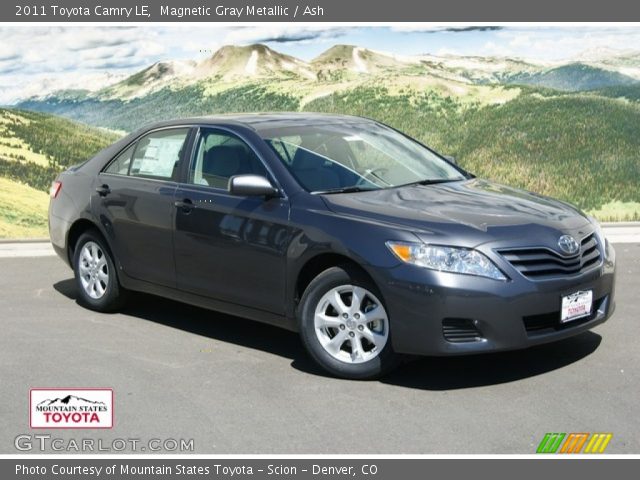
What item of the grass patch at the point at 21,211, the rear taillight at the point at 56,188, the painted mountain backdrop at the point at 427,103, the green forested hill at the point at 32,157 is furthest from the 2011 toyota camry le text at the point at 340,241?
the painted mountain backdrop at the point at 427,103

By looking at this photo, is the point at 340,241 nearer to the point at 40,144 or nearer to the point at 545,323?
the point at 545,323

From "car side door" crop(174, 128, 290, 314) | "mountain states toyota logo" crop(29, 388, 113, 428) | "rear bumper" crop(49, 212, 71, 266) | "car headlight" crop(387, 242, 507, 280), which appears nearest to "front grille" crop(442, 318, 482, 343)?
"car headlight" crop(387, 242, 507, 280)

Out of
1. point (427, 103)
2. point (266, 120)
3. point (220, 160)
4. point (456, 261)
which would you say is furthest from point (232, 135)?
point (427, 103)

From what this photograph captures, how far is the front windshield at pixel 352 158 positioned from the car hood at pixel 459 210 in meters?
0.21

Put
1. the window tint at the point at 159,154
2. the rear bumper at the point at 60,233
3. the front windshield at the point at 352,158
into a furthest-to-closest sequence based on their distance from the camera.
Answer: the rear bumper at the point at 60,233, the window tint at the point at 159,154, the front windshield at the point at 352,158

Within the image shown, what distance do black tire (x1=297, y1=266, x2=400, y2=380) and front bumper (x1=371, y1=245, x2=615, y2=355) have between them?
15cm

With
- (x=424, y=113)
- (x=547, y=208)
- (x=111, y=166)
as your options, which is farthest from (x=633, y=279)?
(x=424, y=113)

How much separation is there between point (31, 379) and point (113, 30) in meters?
12.2

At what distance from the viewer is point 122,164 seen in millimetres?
8414

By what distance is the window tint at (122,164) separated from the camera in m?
8.36

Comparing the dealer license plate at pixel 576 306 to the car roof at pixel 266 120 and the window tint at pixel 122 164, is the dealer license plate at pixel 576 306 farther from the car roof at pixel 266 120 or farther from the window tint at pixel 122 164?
the window tint at pixel 122 164

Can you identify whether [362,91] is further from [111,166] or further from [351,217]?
[351,217]

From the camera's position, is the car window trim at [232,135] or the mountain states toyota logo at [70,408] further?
the car window trim at [232,135]

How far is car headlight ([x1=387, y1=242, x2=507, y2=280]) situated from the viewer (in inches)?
239
